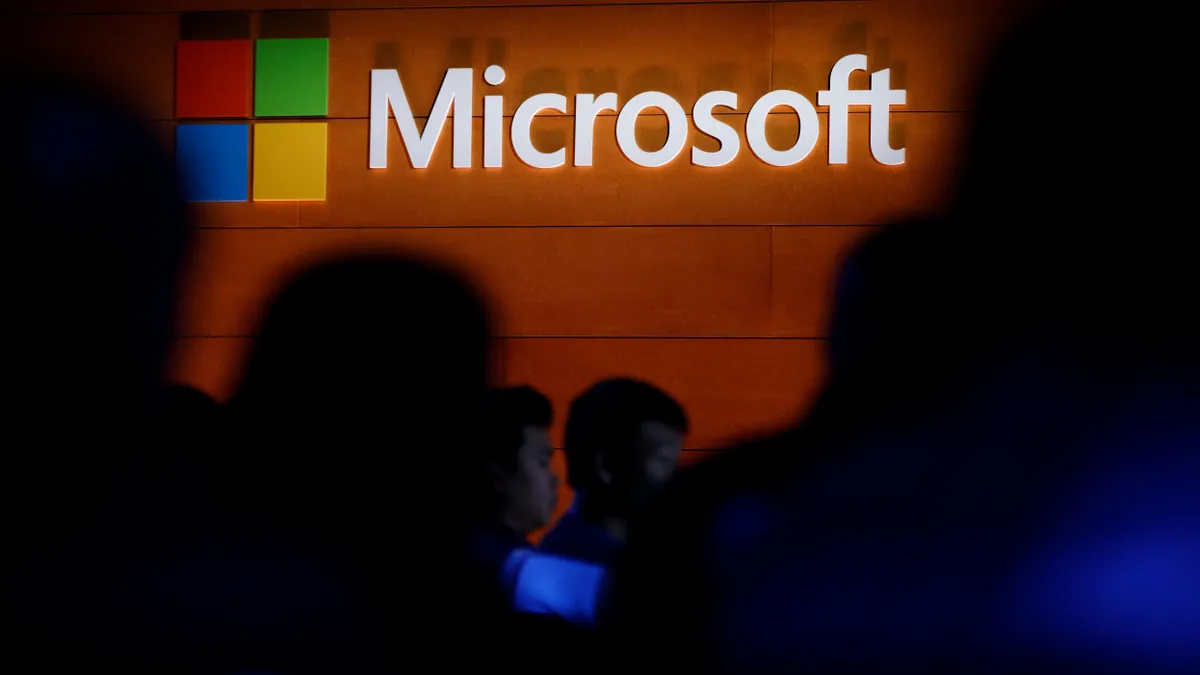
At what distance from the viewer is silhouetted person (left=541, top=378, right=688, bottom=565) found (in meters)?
2.77

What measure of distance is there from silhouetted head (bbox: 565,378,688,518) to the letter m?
92 centimetres

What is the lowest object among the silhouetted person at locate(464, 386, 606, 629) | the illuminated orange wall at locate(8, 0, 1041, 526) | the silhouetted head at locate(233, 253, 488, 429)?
the silhouetted person at locate(464, 386, 606, 629)

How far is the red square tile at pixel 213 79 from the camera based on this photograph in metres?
3.10

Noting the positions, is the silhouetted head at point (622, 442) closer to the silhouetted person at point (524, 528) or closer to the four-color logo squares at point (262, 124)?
the silhouetted person at point (524, 528)

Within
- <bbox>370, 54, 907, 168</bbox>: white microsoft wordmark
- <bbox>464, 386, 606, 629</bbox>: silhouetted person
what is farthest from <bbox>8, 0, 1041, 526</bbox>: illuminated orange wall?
<bbox>464, 386, 606, 629</bbox>: silhouetted person

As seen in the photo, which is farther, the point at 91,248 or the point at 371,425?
the point at 91,248

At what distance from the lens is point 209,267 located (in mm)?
3125

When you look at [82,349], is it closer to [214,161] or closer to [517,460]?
[214,161]

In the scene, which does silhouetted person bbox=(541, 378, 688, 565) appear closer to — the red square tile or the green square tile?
the green square tile

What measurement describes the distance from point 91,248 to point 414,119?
1.22m

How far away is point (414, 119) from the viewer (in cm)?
309

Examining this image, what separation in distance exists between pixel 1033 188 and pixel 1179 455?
36.5 inches

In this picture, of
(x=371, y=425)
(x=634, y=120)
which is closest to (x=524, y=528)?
(x=371, y=425)

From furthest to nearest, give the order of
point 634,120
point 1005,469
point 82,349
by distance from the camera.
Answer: point 82,349 < point 634,120 < point 1005,469
